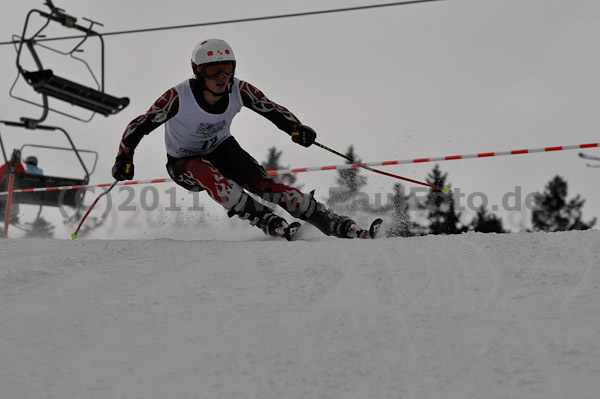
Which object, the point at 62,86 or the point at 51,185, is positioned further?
the point at 51,185

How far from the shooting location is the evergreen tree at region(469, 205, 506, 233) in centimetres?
2834

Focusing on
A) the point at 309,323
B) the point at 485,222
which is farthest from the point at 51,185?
the point at 485,222

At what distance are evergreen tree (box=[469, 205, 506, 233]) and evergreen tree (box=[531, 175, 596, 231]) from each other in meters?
4.22

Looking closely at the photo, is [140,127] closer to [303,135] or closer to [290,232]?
[303,135]

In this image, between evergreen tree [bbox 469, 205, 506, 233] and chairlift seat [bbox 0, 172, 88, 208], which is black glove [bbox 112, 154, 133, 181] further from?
evergreen tree [bbox 469, 205, 506, 233]

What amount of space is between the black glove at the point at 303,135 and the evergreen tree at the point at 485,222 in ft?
83.2

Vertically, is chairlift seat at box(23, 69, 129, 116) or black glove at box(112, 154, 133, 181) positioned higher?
chairlift seat at box(23, 69, 129, 116)

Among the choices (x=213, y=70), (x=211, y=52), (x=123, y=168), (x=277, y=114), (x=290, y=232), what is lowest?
(x=290, y=232)

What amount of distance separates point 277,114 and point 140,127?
992mm

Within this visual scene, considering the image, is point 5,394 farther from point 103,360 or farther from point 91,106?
point 91,106

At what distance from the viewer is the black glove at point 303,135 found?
4305 mm

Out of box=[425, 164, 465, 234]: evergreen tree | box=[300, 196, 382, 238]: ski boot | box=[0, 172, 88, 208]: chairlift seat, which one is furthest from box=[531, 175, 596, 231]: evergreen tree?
box=[300, 196, 382, 238]: ski boot

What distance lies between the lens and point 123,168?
13.2 feet

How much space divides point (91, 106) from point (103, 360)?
6.14 metres
